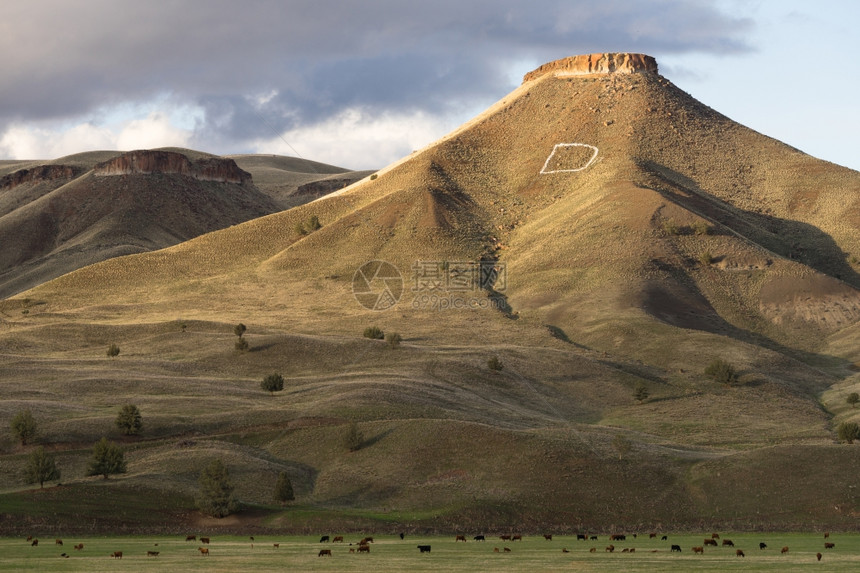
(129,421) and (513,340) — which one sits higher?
(513,340)

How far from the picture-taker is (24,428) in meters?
63.8

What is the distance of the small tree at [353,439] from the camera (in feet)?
214

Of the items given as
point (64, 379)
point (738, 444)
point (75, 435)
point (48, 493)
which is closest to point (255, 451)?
point (75, 435)

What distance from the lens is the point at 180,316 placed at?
127875 millimetres

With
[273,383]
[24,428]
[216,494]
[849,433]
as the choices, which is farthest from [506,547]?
[273,383]

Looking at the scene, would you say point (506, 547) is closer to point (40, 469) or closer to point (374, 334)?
point (40, 469)

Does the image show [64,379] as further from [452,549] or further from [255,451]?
[452,549]

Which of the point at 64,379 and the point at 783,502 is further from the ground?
the point at 64,379

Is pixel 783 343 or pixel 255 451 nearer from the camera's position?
pixel 255 451

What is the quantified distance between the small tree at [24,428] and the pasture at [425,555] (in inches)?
776

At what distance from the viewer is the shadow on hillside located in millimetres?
148750

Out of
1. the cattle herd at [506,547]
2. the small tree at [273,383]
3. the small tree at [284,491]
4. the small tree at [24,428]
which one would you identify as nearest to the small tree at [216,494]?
the small tree at [284,491]

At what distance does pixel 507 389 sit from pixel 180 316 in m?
51.4

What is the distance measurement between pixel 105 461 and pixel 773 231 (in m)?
124
